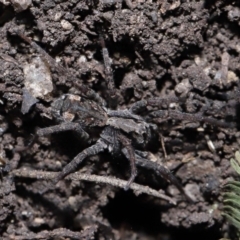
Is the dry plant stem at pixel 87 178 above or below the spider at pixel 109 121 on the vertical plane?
below

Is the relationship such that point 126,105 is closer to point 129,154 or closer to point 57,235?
point 129,154

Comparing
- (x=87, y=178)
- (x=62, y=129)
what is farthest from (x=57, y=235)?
(x=62, y=129)

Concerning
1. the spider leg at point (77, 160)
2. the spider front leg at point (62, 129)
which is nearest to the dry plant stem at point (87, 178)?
the spider leg at point (77, 160)

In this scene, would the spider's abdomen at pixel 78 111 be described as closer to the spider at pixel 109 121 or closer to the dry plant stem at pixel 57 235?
the spider at pixel 109 121

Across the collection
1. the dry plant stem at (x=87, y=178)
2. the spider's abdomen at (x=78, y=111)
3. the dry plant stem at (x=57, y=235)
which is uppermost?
the spider's abdomen at (x=78, y=111)

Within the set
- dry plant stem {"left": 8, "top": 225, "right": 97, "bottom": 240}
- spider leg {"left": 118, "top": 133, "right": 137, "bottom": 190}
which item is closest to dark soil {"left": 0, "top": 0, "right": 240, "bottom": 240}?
dry plant stem {"left": 8, "top": 225, "right": 97, "bottom": 240}

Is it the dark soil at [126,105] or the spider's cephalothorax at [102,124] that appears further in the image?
the spider's cephalothorax at [102,124]

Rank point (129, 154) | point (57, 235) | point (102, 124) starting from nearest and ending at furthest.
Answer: point (57, 235), point (129, 154), point (102, 124)
